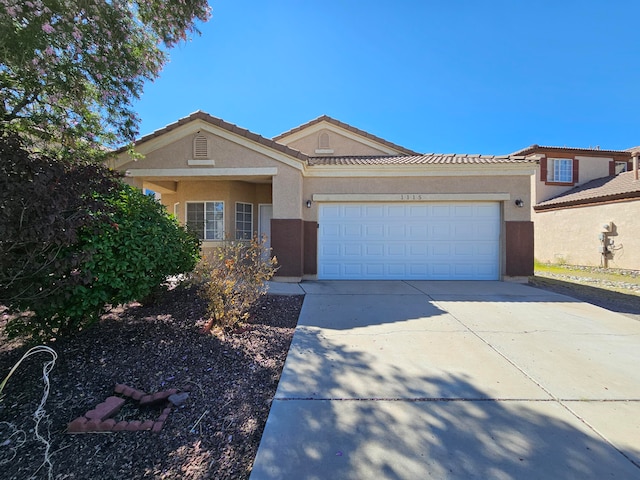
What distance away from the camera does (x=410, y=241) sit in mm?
9789

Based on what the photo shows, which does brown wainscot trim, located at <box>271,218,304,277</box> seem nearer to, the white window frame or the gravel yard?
the white window frame

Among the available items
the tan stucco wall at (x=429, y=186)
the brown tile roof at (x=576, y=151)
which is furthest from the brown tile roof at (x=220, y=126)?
the brown tile roof at (x=576, y=151)

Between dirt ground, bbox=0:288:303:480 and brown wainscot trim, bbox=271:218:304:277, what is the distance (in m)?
3.83

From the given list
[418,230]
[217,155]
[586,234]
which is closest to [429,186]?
[418,230]

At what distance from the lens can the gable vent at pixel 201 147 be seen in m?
9.02

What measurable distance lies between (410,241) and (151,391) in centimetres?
826

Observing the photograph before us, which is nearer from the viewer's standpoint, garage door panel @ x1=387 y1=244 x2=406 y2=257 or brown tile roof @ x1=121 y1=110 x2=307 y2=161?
brown tile roof @ x1=121 y1=110 x2=307 y2=161

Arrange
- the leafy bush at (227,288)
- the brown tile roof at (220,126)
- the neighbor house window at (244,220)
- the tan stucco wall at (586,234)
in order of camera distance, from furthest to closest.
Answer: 1. the tan stucco wall at (586,234)
2. the neighbor house window at (244,220)
3. the brown tile roof at (220,126)
4. the leafy bush at (227,288)

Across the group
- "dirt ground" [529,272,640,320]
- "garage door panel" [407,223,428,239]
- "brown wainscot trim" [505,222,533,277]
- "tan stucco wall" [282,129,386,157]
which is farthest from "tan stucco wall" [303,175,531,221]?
"tan stucco wall" [282,129,386,157]

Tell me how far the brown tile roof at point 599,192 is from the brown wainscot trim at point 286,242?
14.9 metres

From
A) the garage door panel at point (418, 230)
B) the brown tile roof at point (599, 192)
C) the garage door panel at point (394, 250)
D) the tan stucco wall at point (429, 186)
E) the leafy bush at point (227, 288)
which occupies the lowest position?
the leafy bush at point (227, 288)

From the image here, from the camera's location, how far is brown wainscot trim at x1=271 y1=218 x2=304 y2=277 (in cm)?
904

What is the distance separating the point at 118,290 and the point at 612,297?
1116 centimetres

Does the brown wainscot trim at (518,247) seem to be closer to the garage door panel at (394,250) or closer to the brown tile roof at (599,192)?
the garage door panel at (394,250)
